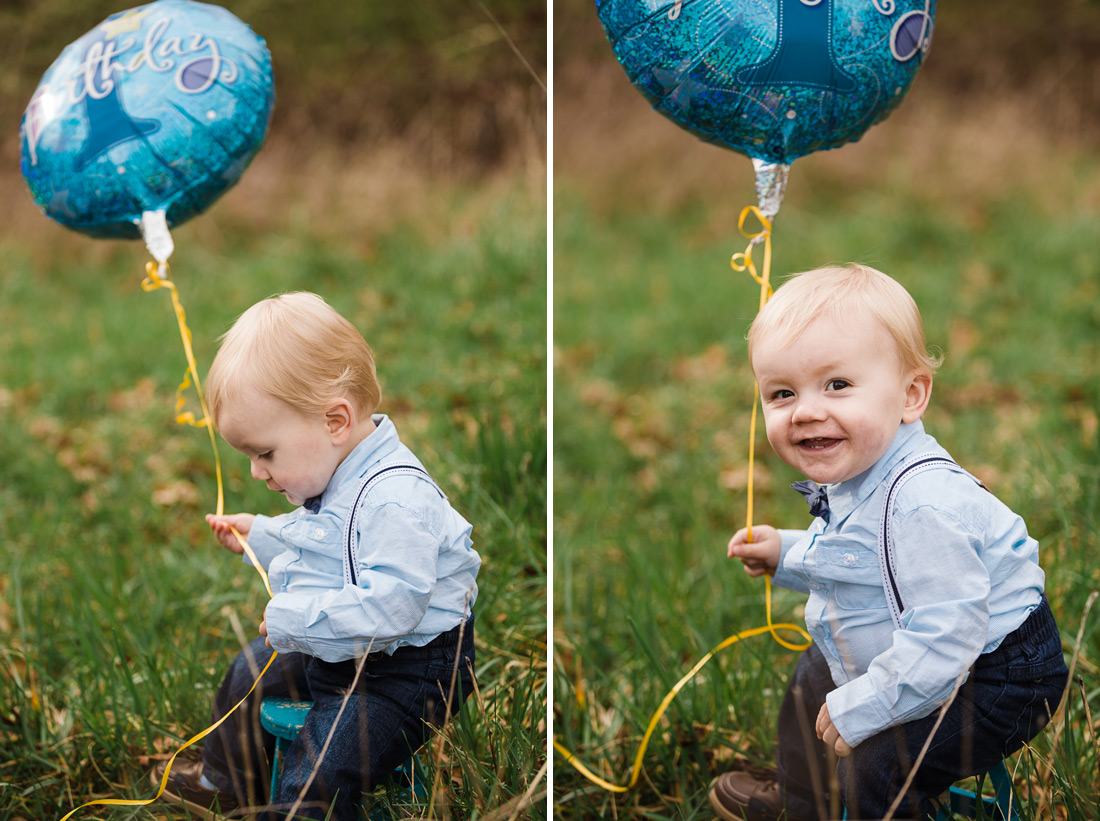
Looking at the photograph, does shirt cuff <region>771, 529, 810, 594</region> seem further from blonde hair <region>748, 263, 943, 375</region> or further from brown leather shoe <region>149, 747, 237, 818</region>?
brown leather shoe <region>149, 747, 237, 818</region>

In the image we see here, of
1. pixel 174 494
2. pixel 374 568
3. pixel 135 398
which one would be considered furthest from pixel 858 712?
pixel 135 398

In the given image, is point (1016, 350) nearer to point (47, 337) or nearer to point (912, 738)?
point (912, 738)

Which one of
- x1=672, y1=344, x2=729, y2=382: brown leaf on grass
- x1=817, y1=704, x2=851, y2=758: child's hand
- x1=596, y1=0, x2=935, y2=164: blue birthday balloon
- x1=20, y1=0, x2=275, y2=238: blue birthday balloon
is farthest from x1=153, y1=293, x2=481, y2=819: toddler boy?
x1=672, y1=344, x2=729, y2=382: brown leaf on grass

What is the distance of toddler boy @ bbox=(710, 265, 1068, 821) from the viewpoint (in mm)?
1520

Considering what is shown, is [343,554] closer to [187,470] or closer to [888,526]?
[888,526]

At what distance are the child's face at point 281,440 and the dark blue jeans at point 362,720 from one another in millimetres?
320

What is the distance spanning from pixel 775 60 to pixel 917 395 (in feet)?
2.10

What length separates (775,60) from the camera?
5.79 ft

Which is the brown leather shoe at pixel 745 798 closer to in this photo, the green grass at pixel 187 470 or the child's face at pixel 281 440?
the green grass at pixel 187 470

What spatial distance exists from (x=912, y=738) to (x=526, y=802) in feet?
2.28

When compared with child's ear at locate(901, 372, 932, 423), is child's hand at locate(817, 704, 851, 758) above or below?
below

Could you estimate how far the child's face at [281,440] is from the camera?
5.66ft

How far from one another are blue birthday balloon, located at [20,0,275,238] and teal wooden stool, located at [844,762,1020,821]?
1.74 m

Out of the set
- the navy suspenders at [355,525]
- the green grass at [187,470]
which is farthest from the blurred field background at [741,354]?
the navy suspenders at [355,525]
